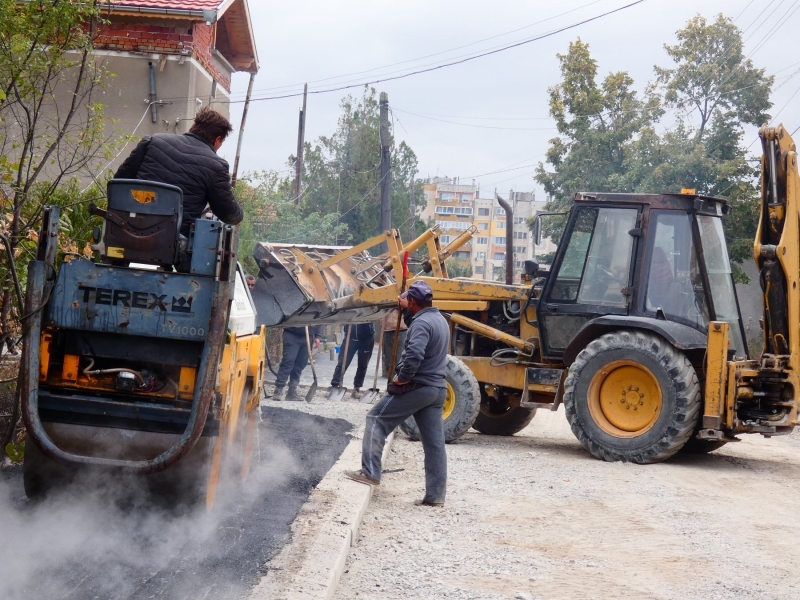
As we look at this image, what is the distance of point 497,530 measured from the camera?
688cm

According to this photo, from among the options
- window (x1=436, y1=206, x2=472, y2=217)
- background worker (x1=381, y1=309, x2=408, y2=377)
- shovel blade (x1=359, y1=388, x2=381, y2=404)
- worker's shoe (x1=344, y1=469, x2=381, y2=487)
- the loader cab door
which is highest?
window (x1=436, y1=206, x2=472, y2=217)

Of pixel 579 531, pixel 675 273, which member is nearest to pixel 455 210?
pixel 675 273

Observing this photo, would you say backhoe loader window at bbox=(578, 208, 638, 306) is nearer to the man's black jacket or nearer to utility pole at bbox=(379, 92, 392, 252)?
the man's black jacket

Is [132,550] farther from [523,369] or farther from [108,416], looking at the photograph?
[523,369]

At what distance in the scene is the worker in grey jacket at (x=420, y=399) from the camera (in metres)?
7.56

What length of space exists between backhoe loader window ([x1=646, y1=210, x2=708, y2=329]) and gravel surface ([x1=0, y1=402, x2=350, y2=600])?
4714 mm

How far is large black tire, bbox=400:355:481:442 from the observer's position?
10914 millimetres

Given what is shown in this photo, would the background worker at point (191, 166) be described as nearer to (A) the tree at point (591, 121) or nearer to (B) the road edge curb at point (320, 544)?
(B) the road edge curb at point (320, 544)

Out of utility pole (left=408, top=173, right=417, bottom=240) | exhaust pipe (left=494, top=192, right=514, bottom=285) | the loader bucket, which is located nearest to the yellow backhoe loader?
exhaust pipe (left=494, top=192, right=514, bottom=285)

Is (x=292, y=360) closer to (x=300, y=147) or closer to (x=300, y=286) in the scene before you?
(x=300, y=286)

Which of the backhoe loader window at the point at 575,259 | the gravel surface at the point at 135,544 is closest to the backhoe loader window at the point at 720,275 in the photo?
the backhoe loader window at the point at 575,259

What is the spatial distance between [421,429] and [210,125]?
2.85m

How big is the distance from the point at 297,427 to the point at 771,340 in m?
4.91

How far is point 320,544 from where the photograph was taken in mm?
5586
